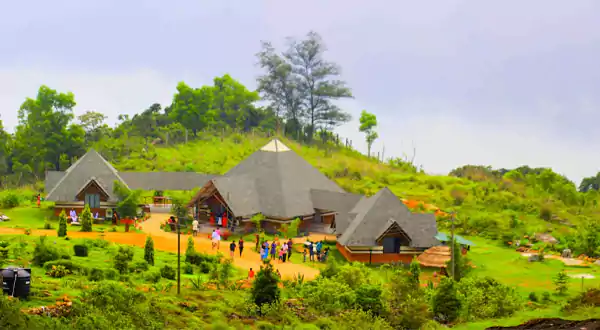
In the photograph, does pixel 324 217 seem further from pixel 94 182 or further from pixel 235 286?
pixel 235 286

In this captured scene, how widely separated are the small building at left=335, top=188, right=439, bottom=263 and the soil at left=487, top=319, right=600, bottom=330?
51.8 feet

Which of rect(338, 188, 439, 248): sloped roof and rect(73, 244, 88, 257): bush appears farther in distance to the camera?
rect(338, 188, 439, 248): sloped roof

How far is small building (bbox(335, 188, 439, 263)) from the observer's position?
40875mm

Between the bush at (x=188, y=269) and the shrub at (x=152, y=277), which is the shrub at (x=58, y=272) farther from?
the bush at (x=188, y=269)

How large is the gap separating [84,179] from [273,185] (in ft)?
51.9

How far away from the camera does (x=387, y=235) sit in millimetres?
41188

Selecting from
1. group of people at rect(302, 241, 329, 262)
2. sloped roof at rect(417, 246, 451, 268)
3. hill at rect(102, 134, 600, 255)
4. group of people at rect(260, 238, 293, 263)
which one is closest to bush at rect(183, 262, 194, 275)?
group of people at rect(260, 238, 293, 263)

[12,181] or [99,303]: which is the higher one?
[12,181]

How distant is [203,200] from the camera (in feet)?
168

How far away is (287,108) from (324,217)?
4424 centimetres

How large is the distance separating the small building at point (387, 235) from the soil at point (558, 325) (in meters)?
15.8

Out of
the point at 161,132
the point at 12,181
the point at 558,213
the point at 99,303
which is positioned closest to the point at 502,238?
the point at 558,213

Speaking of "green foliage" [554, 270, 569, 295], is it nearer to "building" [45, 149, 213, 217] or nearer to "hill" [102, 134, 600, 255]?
"hill" [102, 134, 600, 255]

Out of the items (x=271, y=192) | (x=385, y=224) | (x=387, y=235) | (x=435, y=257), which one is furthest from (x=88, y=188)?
(x=435, y=257)
